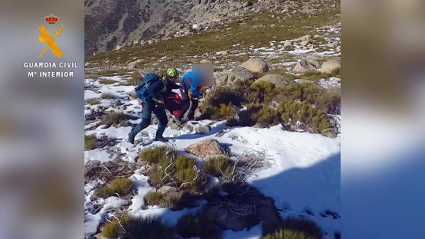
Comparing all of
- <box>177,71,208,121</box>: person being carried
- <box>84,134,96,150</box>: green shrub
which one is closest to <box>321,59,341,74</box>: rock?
<box>177,71,208,121</box>: person being carried

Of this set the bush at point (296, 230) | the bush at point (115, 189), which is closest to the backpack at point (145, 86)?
the bush at point (115, 189)

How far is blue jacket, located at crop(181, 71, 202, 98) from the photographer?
11.8 ft

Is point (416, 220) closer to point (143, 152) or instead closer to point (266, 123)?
point (266, 123)

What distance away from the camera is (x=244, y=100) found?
144 inches

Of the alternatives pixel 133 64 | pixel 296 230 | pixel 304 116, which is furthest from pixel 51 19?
pixel 296 230

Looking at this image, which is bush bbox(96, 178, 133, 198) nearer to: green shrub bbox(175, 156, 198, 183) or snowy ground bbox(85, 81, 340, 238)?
snowy ground bbox(85, 81, 340, 238)

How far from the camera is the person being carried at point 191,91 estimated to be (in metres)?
3.61

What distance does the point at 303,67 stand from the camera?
3674mm

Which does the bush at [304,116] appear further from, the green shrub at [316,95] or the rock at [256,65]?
the rock at [256,65]

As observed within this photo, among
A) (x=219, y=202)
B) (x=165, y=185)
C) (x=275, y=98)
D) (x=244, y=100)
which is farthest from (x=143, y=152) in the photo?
(x=275, y=98)

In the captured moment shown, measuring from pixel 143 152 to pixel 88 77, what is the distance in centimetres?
87

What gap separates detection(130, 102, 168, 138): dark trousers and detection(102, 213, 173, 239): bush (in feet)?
2.54

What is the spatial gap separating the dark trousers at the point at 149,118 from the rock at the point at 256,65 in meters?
0.92

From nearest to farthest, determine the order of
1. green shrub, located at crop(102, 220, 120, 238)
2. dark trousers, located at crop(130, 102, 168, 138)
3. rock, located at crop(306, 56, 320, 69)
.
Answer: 1. green shrub, located at crop(102, 220, 120, 238)
2. dark trousers, located at crop(130, 102, 168, 138)
3. rock, located at crop(306, 56, 320, 69)
